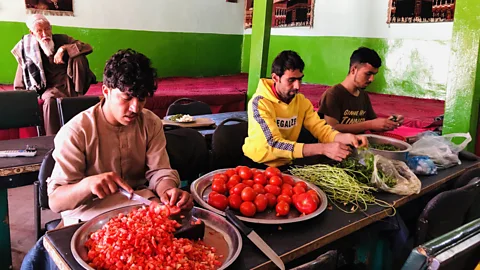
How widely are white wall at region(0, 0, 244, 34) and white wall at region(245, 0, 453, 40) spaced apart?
4.73 ft

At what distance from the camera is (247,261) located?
1.29m

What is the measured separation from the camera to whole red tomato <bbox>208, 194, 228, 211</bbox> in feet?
5.26

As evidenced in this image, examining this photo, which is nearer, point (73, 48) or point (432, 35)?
point (73, 48)

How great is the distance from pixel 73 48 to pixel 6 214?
9.12 ft

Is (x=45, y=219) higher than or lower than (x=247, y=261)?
lower

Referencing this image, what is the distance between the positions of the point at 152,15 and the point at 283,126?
5110mm

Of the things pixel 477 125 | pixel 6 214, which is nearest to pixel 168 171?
pixel 6 214

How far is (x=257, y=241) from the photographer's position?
134 cm

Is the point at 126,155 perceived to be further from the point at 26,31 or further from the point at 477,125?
the point at 26,31

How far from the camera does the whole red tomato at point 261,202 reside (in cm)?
160

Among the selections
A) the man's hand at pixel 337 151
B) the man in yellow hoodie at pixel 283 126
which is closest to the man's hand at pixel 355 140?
the man in yellow hoodie at pixel 283 126

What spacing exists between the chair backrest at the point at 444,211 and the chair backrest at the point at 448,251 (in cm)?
69

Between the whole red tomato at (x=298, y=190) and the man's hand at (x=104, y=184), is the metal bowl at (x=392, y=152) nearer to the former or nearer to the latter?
the whole red tomato at (x=298, y=190)

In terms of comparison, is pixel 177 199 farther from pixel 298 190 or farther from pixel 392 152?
pixel 392 152
